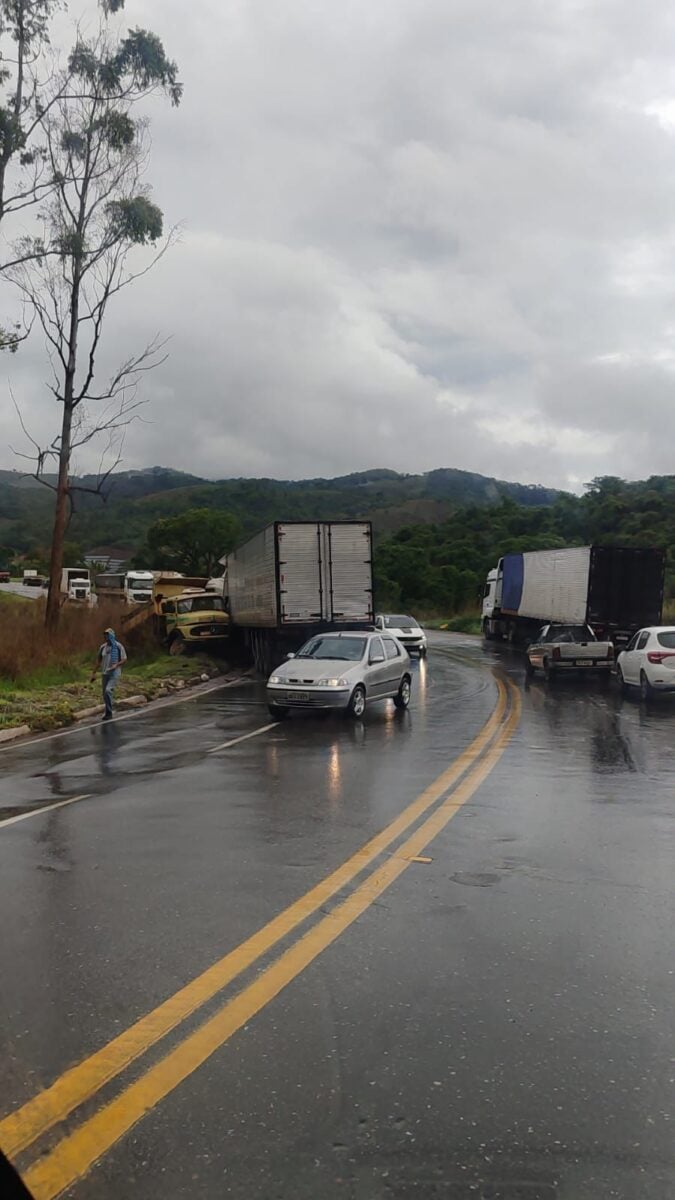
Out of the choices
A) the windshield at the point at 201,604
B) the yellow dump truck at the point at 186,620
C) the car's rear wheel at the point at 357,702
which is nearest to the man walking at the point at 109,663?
the car's rear wheel at the point at 357,702

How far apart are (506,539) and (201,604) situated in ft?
180

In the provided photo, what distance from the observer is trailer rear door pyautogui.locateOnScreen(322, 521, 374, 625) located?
2433 cm

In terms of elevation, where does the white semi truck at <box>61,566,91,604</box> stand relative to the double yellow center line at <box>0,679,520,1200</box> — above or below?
above

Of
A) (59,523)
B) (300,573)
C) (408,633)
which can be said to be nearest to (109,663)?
(300,573)

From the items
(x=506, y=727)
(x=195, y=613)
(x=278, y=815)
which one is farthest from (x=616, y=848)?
(x=195, y=613)

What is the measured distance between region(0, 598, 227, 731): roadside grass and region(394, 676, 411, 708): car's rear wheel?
236 inches

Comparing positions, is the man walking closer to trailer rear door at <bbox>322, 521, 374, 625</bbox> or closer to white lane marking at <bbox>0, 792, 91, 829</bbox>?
white lane marking at <bbox>0, 792, 91, 829</bbox>

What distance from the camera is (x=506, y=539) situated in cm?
8469

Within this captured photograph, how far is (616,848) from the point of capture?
714 centimetres

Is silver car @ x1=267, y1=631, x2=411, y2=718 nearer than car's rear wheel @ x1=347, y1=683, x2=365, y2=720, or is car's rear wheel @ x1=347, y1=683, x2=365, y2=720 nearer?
silver car @ x1=267, y1=631, x2=411, y2=718

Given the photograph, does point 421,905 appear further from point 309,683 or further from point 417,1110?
point 309,683

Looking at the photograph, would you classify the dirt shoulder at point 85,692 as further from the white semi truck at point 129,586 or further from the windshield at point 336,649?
the white semi truck at point 129,586

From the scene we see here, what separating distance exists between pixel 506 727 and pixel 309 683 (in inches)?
129

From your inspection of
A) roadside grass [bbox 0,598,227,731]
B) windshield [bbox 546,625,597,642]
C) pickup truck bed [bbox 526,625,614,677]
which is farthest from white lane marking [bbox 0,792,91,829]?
windshield [bbox 546,625,597,642]
